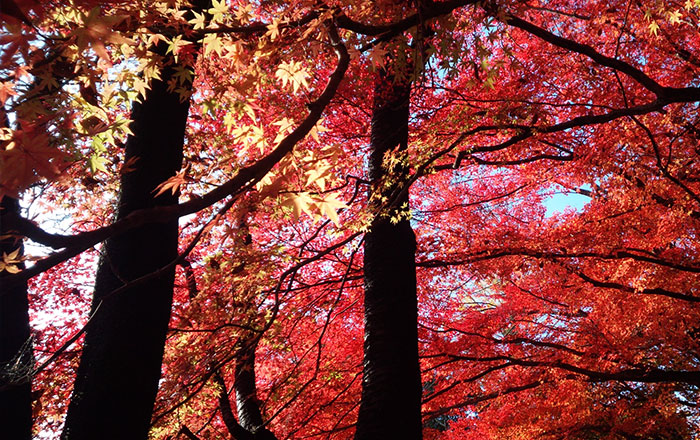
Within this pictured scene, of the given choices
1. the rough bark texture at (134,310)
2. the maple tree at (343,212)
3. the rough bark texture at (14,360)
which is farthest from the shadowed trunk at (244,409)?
the rough bark texture at (134,310)

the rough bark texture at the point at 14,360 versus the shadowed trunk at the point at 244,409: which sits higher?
the shadowed trunk at the point at 244,409

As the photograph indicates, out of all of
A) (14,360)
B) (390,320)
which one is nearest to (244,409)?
(390,320)

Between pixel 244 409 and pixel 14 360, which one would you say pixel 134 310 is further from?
pixel 244 409

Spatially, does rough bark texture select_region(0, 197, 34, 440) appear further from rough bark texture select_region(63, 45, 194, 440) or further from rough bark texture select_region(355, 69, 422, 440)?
rough bark texture select_region(355, 69, 422, 440)

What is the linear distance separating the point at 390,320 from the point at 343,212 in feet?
17.0

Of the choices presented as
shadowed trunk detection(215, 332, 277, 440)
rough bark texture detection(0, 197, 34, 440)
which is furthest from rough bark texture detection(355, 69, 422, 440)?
shadowed trunk detection(215, 332, 277, 440)

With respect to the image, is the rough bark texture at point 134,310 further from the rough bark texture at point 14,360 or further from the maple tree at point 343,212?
the rough bark texture at point 14,360

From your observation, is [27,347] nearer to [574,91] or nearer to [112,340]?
[112,340]

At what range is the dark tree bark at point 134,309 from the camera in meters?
3.17

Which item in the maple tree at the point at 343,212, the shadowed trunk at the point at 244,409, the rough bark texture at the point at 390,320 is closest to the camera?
the maple tree at the point at 343,212

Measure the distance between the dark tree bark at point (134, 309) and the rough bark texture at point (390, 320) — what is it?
2.07m

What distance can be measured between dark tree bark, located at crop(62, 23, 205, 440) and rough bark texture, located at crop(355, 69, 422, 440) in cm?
207

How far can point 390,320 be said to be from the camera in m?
4.90

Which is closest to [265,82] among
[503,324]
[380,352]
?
[380,352]
